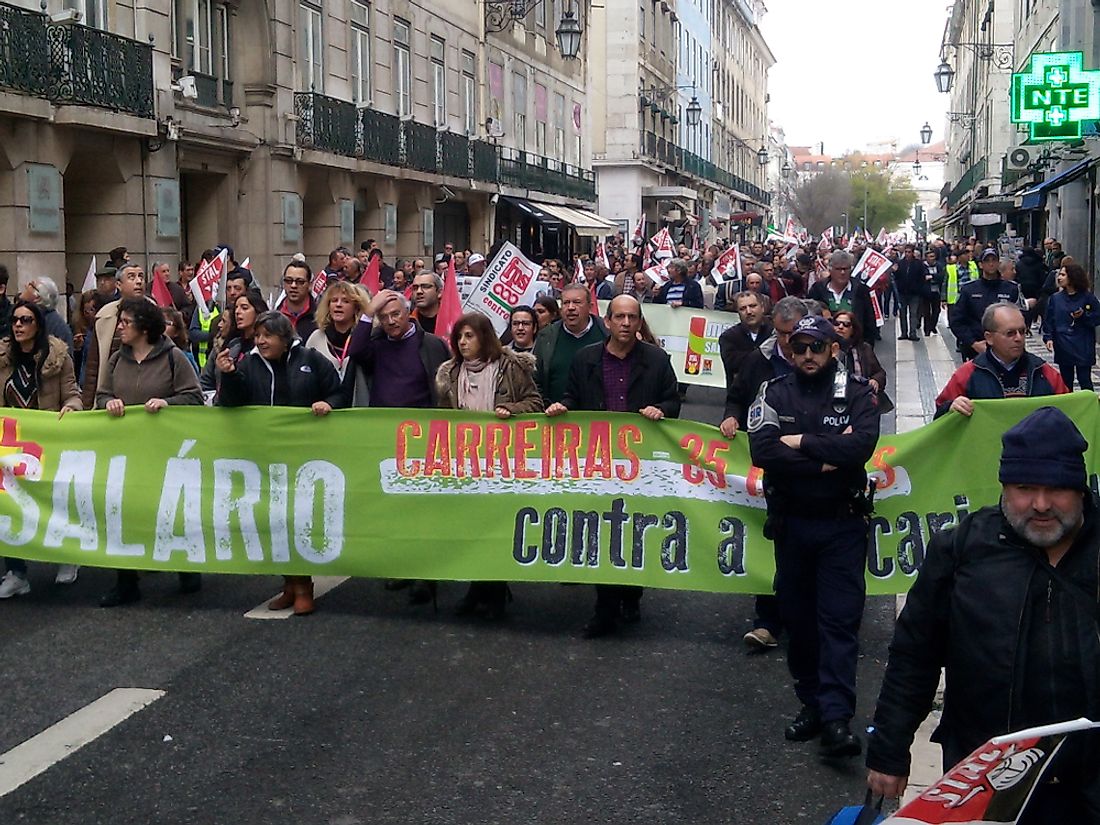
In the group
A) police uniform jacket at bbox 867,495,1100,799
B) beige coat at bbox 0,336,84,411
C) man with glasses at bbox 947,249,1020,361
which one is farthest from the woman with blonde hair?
man with glasses at bbox 947,249,1020,361

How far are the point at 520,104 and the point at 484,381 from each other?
34.1m

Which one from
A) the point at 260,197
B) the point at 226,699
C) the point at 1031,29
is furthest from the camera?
the point at 1031,29

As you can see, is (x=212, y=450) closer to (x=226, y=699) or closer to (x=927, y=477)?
(x=226, y=699)

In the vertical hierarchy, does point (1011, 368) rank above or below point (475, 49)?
below

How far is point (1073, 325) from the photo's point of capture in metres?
13.5

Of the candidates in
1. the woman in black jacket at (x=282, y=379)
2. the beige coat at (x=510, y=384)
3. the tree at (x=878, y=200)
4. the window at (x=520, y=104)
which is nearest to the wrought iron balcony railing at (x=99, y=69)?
the woman in black jacket at (x=282, y=379)

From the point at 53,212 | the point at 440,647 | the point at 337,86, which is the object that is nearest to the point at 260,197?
the point at 337,86

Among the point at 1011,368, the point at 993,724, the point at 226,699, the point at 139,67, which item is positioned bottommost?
the point at 226,699

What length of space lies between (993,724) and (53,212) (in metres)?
17.5

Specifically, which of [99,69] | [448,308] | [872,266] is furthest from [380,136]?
[448,308]

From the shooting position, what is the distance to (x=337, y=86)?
2780cm

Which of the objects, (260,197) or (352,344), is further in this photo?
(260,197)

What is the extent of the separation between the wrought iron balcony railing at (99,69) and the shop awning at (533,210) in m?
19.6

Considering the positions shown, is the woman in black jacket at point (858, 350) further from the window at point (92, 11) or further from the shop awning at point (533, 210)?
the shop awning at point (533, 210)
